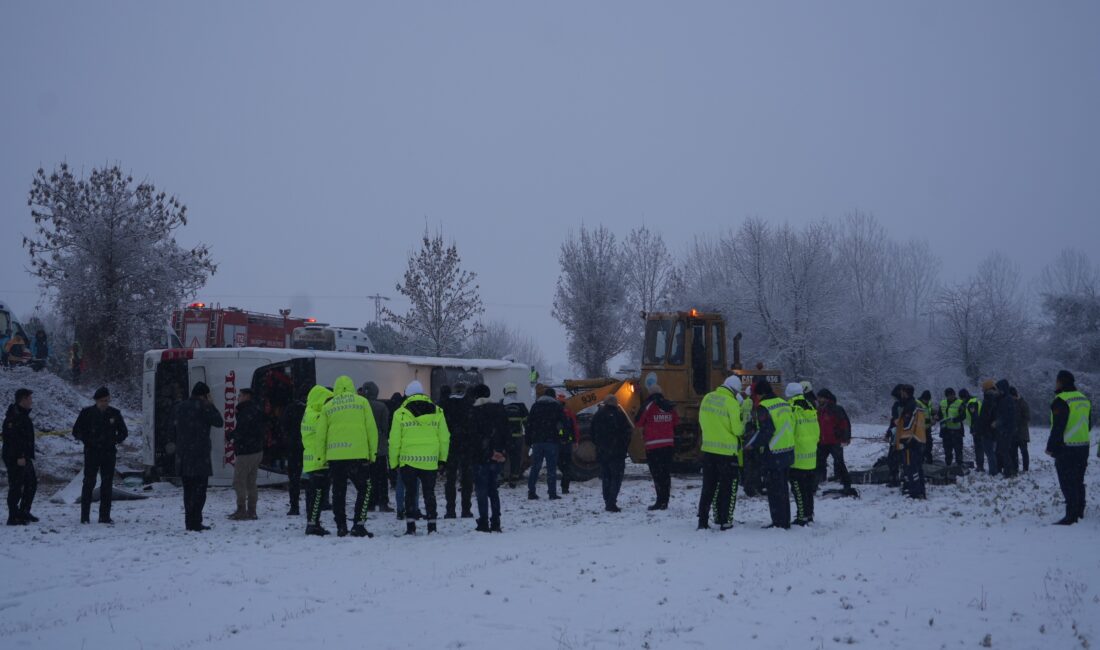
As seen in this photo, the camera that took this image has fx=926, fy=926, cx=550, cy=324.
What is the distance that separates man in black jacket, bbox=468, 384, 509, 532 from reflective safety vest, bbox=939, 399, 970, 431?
382 inches

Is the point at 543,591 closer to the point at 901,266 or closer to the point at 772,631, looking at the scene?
the point at 772,631

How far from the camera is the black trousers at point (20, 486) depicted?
37.6 feet

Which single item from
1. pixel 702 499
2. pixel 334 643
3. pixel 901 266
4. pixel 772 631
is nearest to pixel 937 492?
pixel 702 499

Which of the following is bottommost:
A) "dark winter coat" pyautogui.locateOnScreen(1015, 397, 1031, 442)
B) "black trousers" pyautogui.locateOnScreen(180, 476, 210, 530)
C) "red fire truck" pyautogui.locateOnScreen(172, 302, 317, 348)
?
"black trousers" pyautogui.locateOnScreen(180, 476, 210, 530)

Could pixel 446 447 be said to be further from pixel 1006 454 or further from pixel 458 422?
pixel 1006 454

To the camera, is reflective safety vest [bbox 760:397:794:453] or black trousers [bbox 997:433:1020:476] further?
black trousers [bbox 997:433:1020:476]

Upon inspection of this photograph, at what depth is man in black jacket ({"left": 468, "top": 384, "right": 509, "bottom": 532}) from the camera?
36.8 ft

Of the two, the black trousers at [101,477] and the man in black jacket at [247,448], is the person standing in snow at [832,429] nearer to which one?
the man in black jacket at [247,448]

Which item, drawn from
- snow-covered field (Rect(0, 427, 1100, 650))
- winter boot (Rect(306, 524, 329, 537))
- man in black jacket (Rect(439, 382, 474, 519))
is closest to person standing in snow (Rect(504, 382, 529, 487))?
man in black jacket (Rect(439, 382, 474, 519))

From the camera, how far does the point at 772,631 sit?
628 cm

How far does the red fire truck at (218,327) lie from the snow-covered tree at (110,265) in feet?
18.9

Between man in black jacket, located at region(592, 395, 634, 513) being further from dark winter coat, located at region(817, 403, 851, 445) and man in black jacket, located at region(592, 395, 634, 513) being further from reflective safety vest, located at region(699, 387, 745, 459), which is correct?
dark winter coat, located at region(817, 403, 851, 445)

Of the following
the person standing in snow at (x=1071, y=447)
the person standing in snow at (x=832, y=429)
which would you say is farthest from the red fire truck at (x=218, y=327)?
the person standing in snow at (x=1071, y=447)

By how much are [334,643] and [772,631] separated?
293 cm
